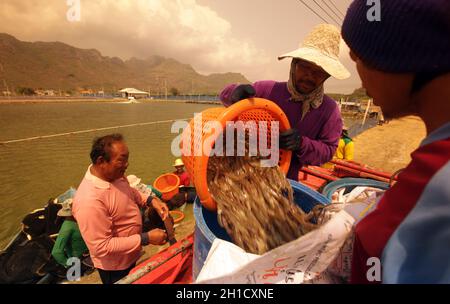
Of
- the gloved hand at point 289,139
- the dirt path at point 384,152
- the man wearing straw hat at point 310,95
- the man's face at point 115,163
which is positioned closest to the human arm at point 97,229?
the man's face at point 115,163

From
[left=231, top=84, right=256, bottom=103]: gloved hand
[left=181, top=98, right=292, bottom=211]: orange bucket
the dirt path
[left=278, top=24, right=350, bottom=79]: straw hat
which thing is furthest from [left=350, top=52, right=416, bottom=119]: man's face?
the dirt path

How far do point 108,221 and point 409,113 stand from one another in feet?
7.29

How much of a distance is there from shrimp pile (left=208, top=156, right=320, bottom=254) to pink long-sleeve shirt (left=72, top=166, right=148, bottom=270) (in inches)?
44.3

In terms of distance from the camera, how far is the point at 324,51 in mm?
1756

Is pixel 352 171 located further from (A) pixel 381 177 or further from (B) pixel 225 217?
(B) pixel 225 217

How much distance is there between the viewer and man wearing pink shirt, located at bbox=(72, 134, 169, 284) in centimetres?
196

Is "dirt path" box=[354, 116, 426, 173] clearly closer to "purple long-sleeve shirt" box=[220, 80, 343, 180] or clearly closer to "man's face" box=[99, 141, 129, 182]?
"purple long-sleeve shirt" box=[220, 80, 343, 180]

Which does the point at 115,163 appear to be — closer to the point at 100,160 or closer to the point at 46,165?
the point at 100,160

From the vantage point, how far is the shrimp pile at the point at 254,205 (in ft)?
4.14

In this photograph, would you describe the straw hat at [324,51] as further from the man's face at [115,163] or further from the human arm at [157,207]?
the human arm at [157,207]

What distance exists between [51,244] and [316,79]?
3746 mm

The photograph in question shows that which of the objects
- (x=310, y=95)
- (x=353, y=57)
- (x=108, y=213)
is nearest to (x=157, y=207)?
(x=108, y=213)
